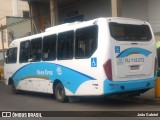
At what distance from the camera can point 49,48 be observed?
15766 mm

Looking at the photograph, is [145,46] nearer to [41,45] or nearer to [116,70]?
[116,70]

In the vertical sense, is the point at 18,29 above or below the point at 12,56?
above

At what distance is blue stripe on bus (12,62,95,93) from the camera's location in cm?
1363

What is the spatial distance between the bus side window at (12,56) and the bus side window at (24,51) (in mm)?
867

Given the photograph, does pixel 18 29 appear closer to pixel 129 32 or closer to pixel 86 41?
pixel 86 41

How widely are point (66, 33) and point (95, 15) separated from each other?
16.2 m

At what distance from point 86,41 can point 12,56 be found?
7.57 meters

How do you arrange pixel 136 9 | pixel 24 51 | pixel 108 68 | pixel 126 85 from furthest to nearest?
pixel 136 9 → pixel 24 51 → pixel 126 85 → pixel 108 68

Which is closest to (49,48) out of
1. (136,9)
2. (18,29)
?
(136,9)

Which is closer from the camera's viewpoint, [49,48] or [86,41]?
[86,41]

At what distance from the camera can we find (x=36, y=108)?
13.6 m

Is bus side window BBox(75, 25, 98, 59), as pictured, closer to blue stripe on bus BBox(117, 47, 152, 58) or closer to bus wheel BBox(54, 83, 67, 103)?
blue stripe on bus BBox(117, 47, 152, 58)

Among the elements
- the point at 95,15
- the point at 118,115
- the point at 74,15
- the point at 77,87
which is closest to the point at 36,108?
the point at 77,87

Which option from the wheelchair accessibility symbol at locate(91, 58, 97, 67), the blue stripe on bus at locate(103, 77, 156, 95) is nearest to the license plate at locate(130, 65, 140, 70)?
the blue stripe on bus at locate(103, 77, 156, 95)
